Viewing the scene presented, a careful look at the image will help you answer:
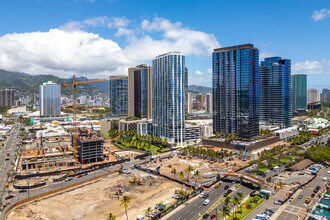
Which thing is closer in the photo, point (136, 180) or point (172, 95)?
point (136, 180)

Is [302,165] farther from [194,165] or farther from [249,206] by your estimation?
[249,206]

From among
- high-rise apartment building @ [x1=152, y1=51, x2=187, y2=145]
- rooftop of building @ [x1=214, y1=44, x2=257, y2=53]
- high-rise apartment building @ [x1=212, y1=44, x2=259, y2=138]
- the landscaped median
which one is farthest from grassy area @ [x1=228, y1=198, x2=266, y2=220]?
rooftop of building @ [x1=214, y1=44, x2=257, y2=53]

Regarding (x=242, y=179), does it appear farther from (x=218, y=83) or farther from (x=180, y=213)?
(x=218, y=83)

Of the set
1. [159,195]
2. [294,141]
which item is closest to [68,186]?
[159,195]

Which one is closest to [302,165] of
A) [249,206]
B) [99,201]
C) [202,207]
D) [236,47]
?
[249,206]

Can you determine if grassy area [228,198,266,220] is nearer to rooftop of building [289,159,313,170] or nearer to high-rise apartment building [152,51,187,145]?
rooftop of building [289,159,313,170]
